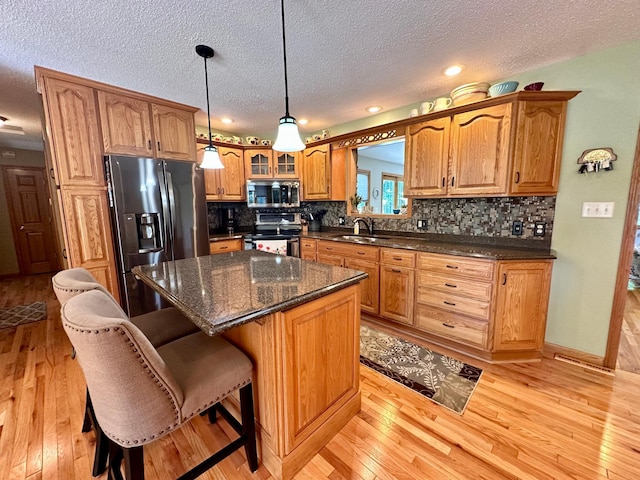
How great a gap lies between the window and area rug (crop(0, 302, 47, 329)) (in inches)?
178

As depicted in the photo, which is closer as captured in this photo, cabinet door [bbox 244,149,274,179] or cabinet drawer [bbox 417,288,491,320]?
cabinet drawer [bbox 417,288,491,320]

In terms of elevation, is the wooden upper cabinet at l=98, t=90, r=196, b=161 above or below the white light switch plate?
above

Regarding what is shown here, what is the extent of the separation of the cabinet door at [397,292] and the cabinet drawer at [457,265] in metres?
0.17

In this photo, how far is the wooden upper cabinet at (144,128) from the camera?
8.16ft

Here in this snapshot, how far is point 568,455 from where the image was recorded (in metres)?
1.42

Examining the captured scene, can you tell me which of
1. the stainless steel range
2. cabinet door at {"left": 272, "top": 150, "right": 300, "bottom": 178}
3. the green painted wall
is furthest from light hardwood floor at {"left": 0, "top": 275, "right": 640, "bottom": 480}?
cabinet door at {"left": 272, "top": 150, "right": 300, "bottom": 178}

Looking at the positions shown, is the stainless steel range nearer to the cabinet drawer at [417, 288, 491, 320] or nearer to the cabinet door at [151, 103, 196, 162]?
the cabinet door at [151, 103, 196, 162]

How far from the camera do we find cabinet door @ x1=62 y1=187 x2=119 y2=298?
2318mm

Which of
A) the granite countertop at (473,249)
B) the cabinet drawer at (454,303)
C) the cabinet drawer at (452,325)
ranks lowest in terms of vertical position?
the cabinet drawer at (452,325)

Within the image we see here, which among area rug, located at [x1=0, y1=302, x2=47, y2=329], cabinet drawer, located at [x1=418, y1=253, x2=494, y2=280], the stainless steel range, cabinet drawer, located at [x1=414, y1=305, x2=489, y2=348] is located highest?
the stainless steel range

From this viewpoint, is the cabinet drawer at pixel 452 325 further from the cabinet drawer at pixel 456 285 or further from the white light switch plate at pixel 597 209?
the white light switch plate at pixel 597 209

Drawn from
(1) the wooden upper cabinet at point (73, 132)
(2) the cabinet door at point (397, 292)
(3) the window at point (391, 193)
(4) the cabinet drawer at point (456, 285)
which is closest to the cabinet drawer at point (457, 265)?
(4) the cabinet drawer at point (456, 285)

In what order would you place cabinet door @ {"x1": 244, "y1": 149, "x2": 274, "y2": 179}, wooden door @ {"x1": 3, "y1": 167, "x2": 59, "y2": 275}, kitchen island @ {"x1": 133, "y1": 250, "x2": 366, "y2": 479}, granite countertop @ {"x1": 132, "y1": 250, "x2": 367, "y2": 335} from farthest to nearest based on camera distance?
wooden door @ {"x1": 3, "y1": 167, "x2": 59, "y2": 275}, cabinet door @ {"x1": 244, "y1": 149, "x2": 274, "y2": 179}, kitchen island @ {"x1": 133, "y1": 250, "x2": 366, "y2": 479}, granite countertop @ {"x1": 132, "y1": 250, "x2": 367, "y2": 335}

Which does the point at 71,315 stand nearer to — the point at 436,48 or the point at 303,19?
the point at 303,19
